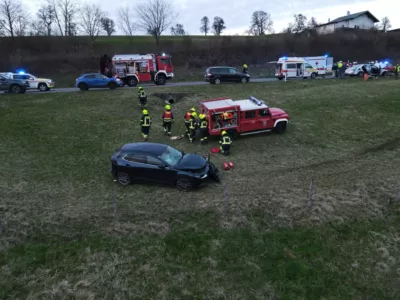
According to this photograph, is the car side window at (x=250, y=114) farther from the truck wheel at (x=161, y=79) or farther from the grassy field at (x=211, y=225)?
the truck wheel at (x=161, y=79)

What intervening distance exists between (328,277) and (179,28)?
98185 millimetres

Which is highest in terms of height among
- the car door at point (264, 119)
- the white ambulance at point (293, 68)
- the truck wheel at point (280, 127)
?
the white ambulance at point (293, 68)

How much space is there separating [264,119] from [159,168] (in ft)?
26.1

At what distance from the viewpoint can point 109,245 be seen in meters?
8.39

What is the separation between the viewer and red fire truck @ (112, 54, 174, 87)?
88.3 ft

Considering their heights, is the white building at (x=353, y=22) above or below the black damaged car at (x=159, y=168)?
above

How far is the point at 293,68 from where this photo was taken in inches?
1241

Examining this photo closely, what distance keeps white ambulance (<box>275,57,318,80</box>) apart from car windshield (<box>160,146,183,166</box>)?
22817mm

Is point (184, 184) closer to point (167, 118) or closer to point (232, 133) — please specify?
point (232, 133)

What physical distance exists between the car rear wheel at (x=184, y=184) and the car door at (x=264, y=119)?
7.14m

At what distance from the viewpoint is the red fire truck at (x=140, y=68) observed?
88.3ft

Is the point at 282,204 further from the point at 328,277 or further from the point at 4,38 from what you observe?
the point at 4,38

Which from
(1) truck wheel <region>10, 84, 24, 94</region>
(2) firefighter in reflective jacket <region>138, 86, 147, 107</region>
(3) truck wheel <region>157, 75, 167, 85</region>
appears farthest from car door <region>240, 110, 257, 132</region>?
(1) truck wheel <region>10, 84, 24, 94</region>

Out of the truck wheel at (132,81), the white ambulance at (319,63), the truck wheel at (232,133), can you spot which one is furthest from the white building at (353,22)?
the truck wheel at (232,133)
